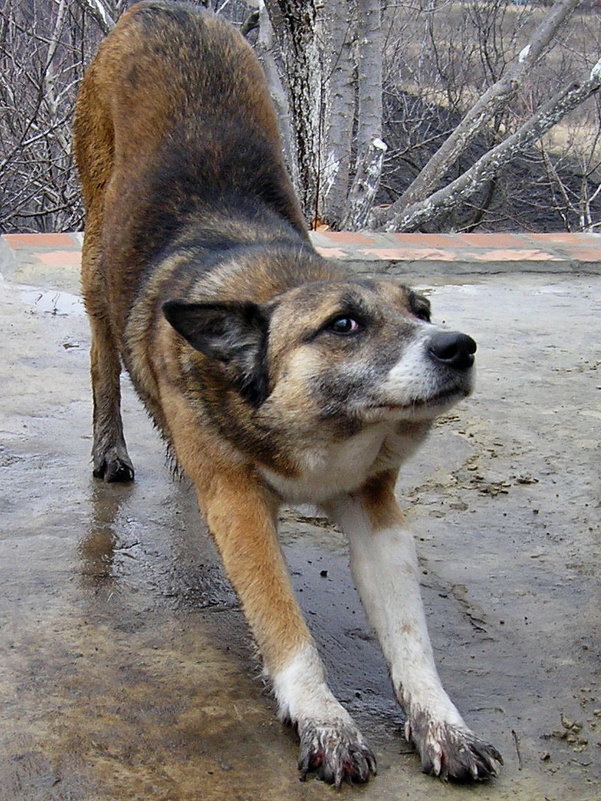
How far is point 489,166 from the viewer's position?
1138 centimetres

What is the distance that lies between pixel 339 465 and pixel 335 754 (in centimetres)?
78

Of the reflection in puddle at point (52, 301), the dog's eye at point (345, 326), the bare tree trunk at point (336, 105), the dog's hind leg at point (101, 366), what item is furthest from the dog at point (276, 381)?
the bare tree trunk at point (336, 105)

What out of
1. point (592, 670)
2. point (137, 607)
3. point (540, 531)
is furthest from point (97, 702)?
point (540, 531)


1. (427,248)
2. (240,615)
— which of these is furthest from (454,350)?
(427,248)

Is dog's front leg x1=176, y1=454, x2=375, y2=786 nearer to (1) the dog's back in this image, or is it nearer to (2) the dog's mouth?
(2) the dog's mouth

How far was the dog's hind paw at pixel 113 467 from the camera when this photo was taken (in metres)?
4.21

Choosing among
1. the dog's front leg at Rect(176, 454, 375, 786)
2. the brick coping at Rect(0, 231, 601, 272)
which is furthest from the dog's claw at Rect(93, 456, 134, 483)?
the brick coping at Rect(0, 231, 601, 272)

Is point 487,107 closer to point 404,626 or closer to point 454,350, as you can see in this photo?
point 454,350

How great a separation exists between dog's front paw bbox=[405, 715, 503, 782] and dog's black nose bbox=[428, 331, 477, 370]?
0.85 meters

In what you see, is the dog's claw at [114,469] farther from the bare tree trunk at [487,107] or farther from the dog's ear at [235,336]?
the bare tree trunk at [487,107]

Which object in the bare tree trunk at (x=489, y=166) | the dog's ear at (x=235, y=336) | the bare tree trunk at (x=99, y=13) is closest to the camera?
the dog's ear at (x=235, y=336)

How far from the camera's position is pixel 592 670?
2969mm

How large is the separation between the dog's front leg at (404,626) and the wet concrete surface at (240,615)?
0.21 ft

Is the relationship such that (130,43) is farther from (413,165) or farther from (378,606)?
(413,165)
